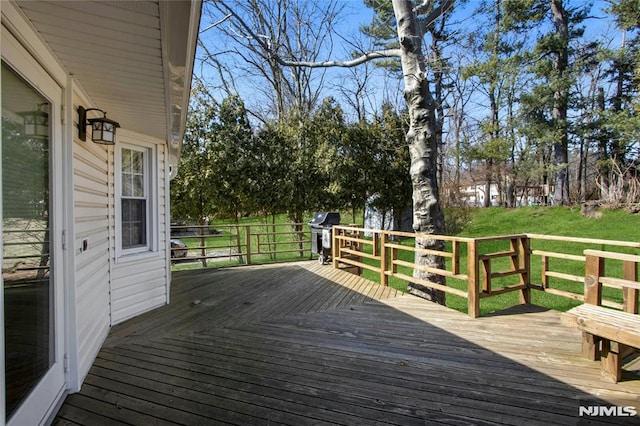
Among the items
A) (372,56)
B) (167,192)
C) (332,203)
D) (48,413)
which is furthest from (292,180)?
(48,413)

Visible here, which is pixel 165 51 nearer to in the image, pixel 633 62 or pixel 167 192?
pixel 167 192

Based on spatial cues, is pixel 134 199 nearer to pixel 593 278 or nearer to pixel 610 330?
pixel 610 330

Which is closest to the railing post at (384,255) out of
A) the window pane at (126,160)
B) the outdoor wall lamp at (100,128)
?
the window pane at (126,160)

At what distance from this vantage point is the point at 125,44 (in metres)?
1.96

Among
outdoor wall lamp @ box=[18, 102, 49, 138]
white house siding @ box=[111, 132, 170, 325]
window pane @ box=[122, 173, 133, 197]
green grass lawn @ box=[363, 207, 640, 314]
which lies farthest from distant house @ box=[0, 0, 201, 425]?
green grass lawn @ box=[363, 207, 640, 314]

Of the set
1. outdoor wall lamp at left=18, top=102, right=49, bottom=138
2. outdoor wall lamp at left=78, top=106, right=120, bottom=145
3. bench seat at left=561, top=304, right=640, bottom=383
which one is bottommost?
bench seat at left=561, top=304, right=640, bottom=383

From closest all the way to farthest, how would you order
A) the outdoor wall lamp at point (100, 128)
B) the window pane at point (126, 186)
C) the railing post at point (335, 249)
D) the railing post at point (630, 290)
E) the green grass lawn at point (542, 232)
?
1. the outdoor wall lamp at point (100, 128)
2. the railing post at point (630, 290)
3. the window pane at point (126, 186)
4. the green grass lawn at point (542, 232)
5. the railing post at point (335, 249)

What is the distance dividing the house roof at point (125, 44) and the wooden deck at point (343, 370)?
2.17m

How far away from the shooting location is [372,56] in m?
7.14

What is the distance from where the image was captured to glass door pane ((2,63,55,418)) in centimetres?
170

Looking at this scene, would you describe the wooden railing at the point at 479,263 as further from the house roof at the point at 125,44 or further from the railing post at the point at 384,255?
the house roof at the point at 125,44

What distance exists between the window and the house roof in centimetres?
116

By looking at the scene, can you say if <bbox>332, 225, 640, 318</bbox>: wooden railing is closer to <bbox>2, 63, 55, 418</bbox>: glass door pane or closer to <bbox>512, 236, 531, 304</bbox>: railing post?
<bbox>512, 236, 531, 304</bbox>: railing post

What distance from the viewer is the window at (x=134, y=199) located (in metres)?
4.15
